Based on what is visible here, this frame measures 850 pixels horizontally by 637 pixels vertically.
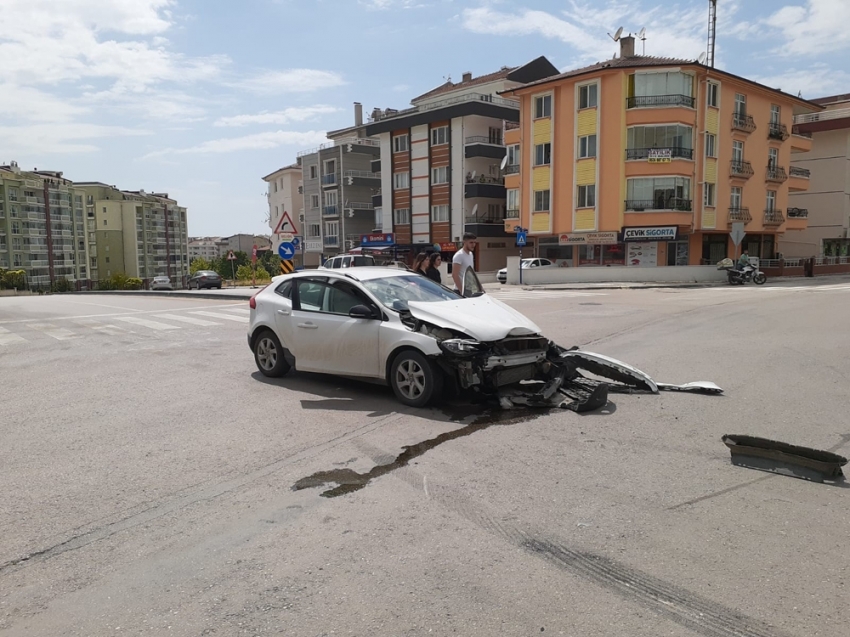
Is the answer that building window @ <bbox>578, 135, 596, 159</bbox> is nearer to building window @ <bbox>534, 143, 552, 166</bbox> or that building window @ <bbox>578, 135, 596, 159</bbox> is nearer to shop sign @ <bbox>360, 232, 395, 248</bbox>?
building window @ <bbox>534, 143, 552, 166</bbox>

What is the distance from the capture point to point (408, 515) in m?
4.29

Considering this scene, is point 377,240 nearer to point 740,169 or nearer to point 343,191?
point 343,191

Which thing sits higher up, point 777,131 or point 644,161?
point 777,131

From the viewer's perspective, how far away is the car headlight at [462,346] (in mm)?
6734

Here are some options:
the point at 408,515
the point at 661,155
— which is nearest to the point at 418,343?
the point at 408,515

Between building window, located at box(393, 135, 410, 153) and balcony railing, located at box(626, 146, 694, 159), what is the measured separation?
73.7 ft

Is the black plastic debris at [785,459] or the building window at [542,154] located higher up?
the building window at [542,154]

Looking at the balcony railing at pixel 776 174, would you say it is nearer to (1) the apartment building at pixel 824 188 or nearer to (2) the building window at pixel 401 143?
(1) the apartment building at pixel 824 188

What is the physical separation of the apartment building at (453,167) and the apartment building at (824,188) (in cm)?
2260

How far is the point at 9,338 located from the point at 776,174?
4749 centimetres

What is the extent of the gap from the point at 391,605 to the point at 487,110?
51.1 meters

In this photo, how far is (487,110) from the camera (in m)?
50.8

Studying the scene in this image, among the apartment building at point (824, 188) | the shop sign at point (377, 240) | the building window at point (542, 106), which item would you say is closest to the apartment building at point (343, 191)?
the shop sign at point (377, 240)

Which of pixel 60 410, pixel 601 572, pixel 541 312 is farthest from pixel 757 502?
pixel 541 312
